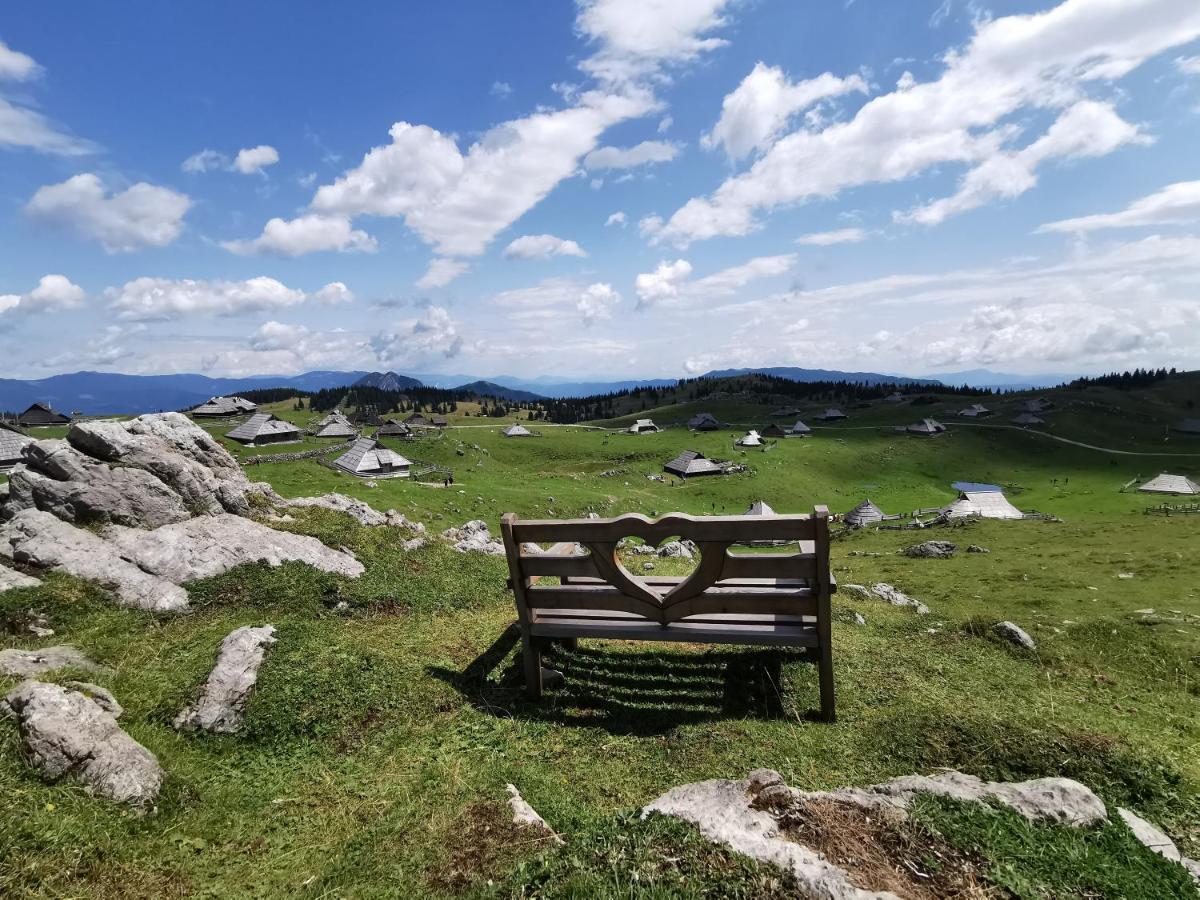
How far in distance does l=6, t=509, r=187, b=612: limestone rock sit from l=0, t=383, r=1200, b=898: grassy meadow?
2.40 feet

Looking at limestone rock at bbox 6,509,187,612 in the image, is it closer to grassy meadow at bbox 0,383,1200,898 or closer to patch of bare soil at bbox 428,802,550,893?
grassy meadow at bbox 0,383,1200,898

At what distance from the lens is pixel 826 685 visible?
8.98 m

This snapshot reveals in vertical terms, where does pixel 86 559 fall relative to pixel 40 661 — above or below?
above

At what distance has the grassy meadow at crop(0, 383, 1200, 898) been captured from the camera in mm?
5129

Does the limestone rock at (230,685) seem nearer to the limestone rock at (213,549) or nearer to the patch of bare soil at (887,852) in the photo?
the limestone rock at (213,549)

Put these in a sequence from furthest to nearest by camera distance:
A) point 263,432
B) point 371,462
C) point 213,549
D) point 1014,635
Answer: point 263,432, point 371,462, point 213,549, point 1014,635

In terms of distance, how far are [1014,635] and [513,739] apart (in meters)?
12.3

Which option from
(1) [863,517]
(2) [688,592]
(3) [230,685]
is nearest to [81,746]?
(3) [230,685]

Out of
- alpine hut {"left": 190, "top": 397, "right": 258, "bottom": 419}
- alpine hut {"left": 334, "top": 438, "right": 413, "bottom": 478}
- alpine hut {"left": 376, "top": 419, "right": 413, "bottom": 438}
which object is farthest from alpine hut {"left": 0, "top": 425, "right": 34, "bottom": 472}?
alpine hut {"left": 190, "top": 397, "right": 258, "bottom": 419}

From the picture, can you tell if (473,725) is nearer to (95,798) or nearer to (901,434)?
(95,798)

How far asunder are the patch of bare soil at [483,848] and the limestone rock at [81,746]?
12.0 feet

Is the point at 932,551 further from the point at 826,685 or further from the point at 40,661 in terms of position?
the point at 40,661

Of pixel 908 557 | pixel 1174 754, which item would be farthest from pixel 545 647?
pixel 908 557

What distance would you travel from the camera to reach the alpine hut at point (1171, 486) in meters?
74.9
